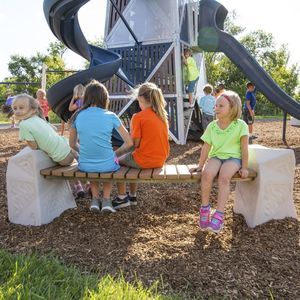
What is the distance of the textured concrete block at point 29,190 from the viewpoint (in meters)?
3.76

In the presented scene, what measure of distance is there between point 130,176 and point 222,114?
3.20 ft

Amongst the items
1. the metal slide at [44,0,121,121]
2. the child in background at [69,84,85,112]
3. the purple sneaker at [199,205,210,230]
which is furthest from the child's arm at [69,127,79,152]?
the metal slide at [44,0,121,121]

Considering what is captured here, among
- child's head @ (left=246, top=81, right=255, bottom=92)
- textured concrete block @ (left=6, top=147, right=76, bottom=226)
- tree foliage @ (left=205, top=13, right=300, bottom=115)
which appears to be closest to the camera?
textured concrete block @ (left=6, top=147, right=76, bottom=226)

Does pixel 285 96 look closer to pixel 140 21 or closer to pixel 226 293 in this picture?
pixel 140 21

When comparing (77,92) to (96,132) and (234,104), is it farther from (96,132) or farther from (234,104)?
(234,104)

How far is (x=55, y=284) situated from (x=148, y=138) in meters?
1.74

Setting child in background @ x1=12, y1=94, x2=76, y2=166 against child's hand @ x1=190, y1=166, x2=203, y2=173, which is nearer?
child's hand @ x1=190, y1=166, x2=203, y2=173

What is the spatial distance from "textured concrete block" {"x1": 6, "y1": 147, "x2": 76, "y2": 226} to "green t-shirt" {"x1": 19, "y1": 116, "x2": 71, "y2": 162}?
7 cm

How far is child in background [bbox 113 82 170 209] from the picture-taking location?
153 inches

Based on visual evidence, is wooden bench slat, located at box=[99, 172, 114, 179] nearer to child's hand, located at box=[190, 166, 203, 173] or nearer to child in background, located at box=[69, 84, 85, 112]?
child's hand, located at box=[190, 166, 203, 173]

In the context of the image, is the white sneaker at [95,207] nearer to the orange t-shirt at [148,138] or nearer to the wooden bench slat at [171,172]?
the orange t-shirt at [148,138]

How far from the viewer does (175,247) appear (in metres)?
3.25

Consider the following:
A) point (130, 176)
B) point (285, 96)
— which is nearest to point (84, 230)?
point (130, 176)

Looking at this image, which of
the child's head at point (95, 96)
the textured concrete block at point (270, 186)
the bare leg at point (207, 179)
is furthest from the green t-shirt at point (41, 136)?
the textured concrete block at point (270, 186)
